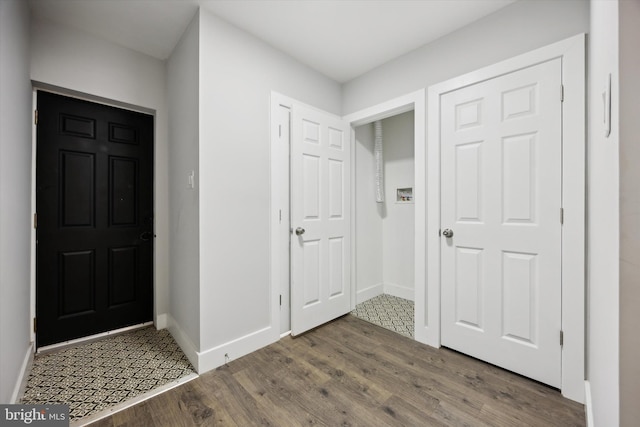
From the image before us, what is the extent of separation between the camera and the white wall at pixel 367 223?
3188mm

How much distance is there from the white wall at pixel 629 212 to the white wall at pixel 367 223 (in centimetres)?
248

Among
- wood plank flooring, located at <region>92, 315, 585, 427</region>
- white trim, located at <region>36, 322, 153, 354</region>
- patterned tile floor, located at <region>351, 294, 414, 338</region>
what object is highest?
white trim, located at <region>36, 322, 153, 354</region>

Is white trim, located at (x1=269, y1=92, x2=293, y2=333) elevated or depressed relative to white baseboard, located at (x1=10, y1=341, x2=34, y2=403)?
elevated

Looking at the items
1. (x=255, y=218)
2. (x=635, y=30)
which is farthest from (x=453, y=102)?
(x=255, y=218)

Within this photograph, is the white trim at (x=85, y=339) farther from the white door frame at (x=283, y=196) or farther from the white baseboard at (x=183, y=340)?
the white door frame at (x=283, y=196)

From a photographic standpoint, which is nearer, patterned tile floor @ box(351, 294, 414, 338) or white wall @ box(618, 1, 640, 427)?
white wall @ box(618, 1, 640, 427)

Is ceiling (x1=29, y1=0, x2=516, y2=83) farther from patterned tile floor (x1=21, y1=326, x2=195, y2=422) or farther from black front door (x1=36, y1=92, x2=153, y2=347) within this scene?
patterned tile floor (x1=21, y1=326, x2=195, y2=422)

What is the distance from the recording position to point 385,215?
359 cm

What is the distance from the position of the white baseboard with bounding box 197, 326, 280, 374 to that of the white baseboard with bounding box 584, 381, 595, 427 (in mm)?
2023

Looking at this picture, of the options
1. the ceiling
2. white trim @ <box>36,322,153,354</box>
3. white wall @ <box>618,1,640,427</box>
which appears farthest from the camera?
white trim @ <box>36,322,153,354</box>

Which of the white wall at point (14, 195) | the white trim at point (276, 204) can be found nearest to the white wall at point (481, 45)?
the white trim at point (276, 204)

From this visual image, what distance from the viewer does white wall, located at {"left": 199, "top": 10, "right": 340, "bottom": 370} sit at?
192cm

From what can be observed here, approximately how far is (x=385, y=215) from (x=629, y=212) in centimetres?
299
